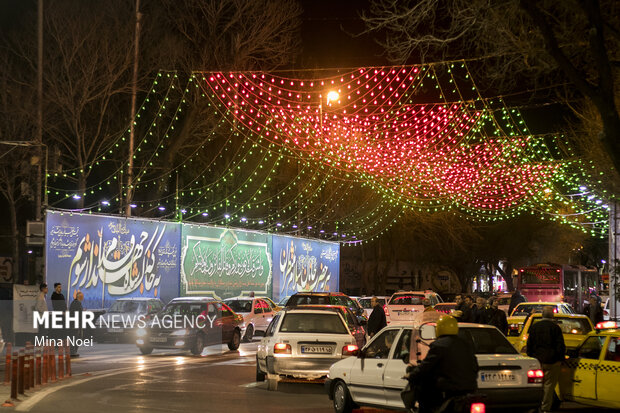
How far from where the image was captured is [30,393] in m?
14.5

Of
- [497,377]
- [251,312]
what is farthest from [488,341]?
[251,312]

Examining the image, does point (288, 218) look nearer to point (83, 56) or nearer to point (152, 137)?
point (152, 137)

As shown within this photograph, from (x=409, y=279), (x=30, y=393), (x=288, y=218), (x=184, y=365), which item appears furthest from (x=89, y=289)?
(x=409, y=279)

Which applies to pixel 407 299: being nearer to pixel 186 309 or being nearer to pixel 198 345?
pixel 186 309

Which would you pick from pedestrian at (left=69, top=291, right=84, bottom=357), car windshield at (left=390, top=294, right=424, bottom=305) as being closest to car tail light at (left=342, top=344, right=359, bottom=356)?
pedestrian at (left=69, top=291, right=84, bottom=357)

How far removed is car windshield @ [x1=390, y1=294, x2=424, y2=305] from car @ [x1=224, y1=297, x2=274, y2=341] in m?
4.62

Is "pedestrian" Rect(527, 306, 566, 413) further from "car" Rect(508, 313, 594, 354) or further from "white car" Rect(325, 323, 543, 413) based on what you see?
"car" Rect(508, 313, 594, 354)

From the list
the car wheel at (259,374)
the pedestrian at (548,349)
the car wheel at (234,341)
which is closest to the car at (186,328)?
the car wheel at (234,341)

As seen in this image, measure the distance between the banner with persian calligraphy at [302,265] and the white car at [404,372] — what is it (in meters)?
29.2

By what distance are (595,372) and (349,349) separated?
→ 4.48m

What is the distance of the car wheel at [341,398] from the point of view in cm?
1206

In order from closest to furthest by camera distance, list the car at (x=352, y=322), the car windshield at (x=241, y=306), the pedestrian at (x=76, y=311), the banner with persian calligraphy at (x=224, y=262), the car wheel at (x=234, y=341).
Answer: the car at (x=352, y=322), the pedestrian at (x=76, y=311), the car wheel at (x=234, y=341), the car windshield at (x=241, y=306), the banner with persian calligraphy at (x=224, y=262)

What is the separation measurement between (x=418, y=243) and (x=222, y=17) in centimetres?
3651

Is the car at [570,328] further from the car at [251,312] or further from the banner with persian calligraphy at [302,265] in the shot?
the banner with persian calligraphy at [302,265]
